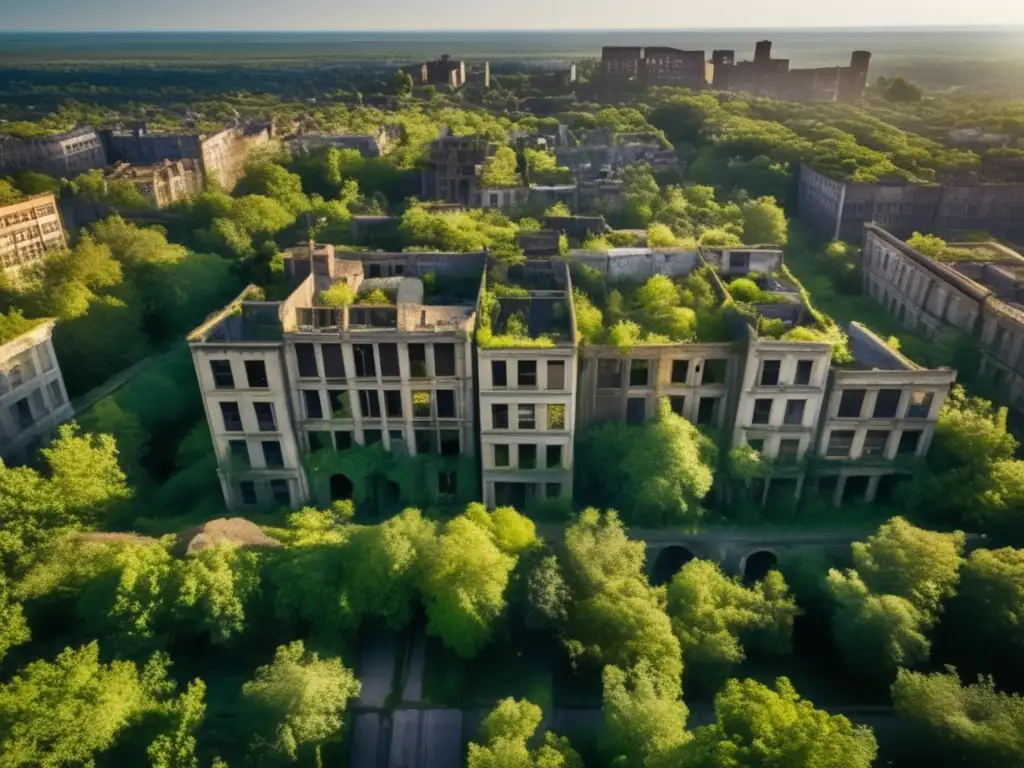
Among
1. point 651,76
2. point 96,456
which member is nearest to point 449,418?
point 96,456

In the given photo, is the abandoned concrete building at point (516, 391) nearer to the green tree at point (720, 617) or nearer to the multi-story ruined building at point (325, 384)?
the multi-story ruined building at point (325, 384)

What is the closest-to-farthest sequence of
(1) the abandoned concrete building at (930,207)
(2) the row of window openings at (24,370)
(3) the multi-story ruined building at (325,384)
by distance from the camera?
(3) the multi-story ruined building at (325,384)
(2) the row of window openings at (24,370)
(1) the abandoned concrete building at (930,207)

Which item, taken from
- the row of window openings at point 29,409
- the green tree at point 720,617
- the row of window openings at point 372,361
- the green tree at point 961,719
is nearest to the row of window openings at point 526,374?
the row of window openings at point 372,361

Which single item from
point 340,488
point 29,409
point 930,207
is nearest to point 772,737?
point 340,488

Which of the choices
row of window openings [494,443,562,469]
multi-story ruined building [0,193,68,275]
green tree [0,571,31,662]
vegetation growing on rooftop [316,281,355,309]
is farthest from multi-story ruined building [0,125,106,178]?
row of window openings [494,443,562,469]

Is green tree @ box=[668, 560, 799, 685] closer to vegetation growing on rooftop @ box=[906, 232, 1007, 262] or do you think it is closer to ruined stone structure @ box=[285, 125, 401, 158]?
vegetation growing on rooftop @ box=[906, 232, 1007, 262]

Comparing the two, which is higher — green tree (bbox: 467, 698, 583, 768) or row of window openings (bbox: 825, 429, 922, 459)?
row of window openings (bbox: 825, 429, 922, 459)

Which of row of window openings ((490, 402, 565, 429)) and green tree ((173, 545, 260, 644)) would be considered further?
row of window openings ((490, 402, 565, 429))

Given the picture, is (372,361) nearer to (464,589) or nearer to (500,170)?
(464,589)
